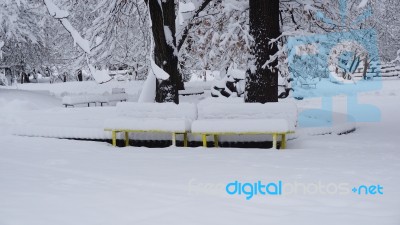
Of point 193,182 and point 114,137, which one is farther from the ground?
point 114,137

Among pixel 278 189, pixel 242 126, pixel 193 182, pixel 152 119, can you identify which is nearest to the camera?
pixel 278 189

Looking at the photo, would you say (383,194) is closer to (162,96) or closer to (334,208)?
(334,208)

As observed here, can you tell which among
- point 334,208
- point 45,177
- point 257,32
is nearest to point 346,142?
point 257,32

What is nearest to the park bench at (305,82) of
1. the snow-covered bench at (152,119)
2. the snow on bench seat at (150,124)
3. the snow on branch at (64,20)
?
the snow-covered bench at (152,119)

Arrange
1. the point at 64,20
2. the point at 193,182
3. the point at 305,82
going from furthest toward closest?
the point at 305,82 → the point at 193,182 → the point at 64,20

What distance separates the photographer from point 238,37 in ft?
41.3

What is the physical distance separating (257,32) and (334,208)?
19.5 ft

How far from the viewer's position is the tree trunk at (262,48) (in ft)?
34.4

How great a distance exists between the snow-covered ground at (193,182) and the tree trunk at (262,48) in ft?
4.52

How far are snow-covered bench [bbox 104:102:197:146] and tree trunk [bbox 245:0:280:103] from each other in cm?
168

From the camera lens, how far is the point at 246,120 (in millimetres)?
9266

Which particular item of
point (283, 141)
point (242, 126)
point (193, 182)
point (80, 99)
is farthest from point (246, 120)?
point (80, 99)

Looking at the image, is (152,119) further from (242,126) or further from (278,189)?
(278,189)

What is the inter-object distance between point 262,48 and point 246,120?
2181 millimetres
